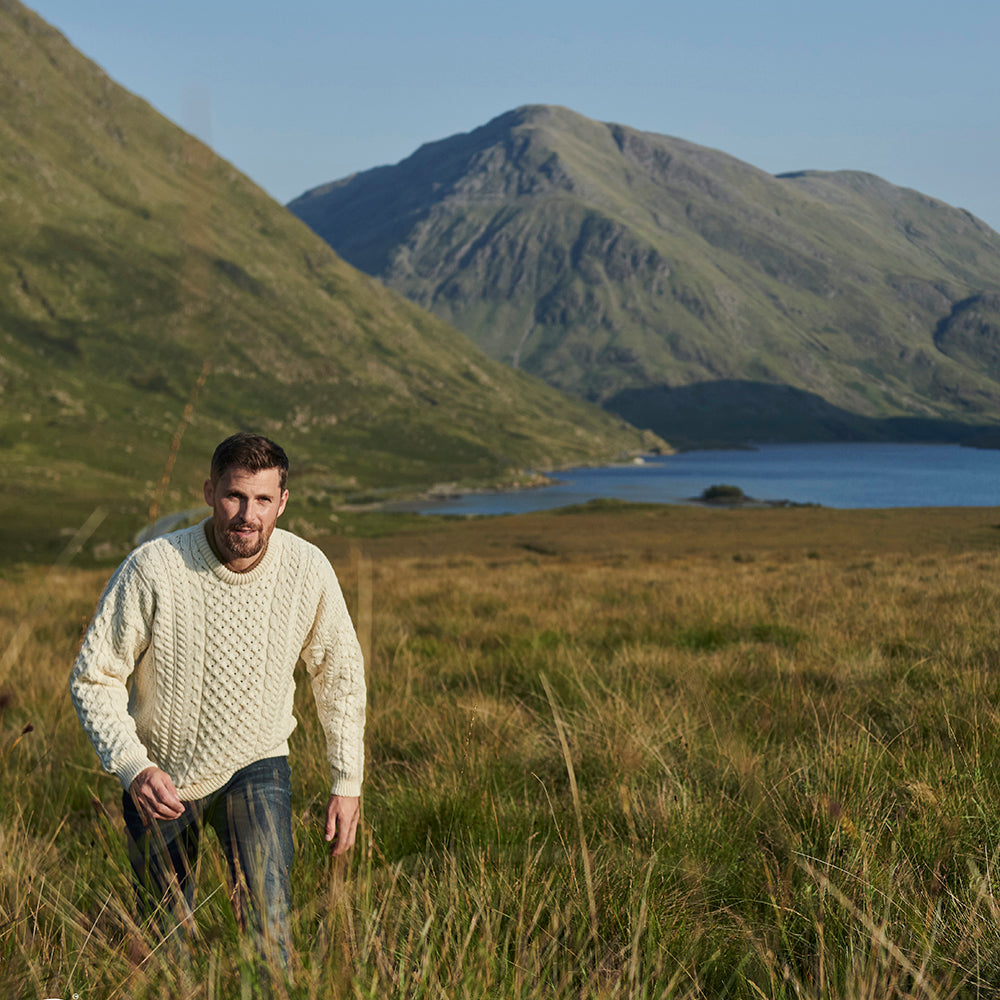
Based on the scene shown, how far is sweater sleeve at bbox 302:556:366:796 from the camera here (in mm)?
2678

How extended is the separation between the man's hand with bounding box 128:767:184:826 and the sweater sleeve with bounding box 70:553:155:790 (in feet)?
0.14

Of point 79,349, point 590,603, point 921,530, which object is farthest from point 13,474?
point 590,603

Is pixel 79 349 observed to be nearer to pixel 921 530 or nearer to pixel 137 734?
pixel 921 530

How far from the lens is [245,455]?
2.44 m

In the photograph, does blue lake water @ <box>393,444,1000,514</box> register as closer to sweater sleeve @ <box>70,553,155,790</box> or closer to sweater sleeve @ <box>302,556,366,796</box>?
sweater sleeve @ <box>302,556,366,796</box>

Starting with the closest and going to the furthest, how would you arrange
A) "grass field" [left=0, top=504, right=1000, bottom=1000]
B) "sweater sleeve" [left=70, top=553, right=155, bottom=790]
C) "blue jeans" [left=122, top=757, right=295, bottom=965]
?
"grass field" [left=0, top=504, right=1000, bottom=1000] → "sweater sleeve" [left=70, top=553, right=155, bottom=790] → "blue jeans" [left=122, top=757, right=295, bottom=965]

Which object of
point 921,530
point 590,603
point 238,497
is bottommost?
point 921,530

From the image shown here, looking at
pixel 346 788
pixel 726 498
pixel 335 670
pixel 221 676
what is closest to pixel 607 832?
pixel 346 788

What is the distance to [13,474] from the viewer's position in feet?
454

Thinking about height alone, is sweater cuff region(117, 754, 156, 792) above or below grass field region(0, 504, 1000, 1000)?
above

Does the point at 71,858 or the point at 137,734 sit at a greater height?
the point at 137,734

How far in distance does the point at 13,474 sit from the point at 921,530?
459 feet

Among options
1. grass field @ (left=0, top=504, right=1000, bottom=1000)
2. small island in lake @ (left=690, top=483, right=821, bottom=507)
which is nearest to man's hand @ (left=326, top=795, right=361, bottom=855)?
grass field @ (left=0, top=504, right=1000, bottom=1000)

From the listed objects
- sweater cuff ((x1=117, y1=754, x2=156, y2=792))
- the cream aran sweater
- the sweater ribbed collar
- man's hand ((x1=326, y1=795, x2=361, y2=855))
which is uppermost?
the sweater ribbed collar
